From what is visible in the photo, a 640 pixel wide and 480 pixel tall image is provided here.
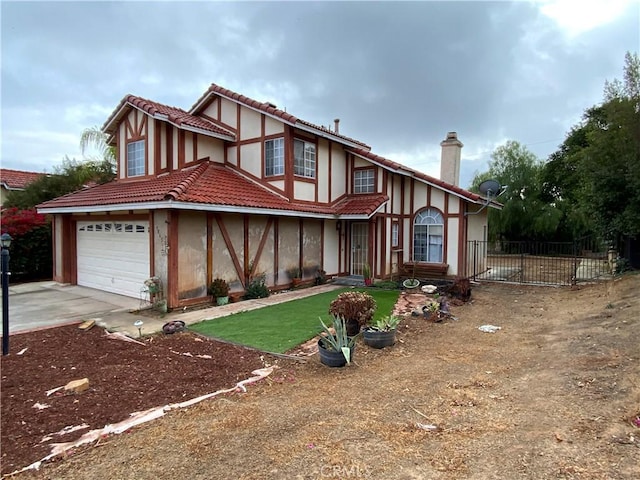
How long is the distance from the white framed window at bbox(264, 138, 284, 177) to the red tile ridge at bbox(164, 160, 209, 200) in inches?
78.7

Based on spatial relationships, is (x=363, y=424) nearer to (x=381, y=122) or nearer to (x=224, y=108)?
(x=224, y=108)

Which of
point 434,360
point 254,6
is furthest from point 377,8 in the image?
point 434,360

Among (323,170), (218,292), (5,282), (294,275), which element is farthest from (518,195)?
(5,282)

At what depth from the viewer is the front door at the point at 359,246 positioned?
1473 centimetres

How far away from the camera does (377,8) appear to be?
10.2 m

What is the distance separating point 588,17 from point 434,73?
5023 mm

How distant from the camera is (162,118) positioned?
11258 mm

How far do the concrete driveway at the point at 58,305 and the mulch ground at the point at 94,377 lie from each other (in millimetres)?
1041

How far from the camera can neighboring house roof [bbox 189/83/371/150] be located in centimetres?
1205

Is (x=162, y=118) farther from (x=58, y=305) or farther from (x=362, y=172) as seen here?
(x=362, y=172)

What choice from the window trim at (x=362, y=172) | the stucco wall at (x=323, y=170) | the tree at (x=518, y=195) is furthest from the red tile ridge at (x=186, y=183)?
the tree at (x=518, y=195)

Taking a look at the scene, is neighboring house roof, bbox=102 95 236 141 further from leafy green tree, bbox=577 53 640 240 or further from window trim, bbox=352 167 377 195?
leafy green tree, bbox=577 53 640 240

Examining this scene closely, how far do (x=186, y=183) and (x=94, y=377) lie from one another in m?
5.64

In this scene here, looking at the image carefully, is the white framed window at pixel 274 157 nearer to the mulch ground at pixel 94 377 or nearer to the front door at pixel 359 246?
the front door at pixel 359 246
